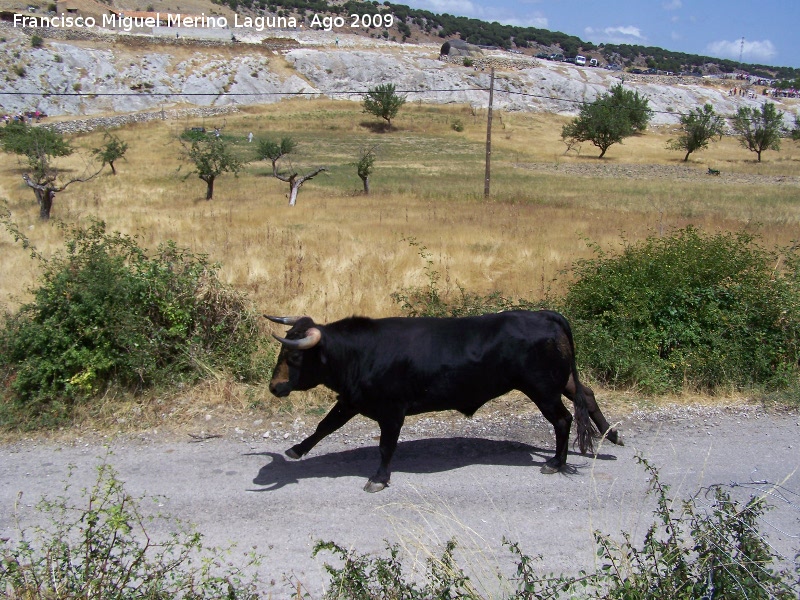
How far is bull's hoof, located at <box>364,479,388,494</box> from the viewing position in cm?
590

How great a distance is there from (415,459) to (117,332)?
13.4ft

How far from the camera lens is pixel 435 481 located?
613 cm

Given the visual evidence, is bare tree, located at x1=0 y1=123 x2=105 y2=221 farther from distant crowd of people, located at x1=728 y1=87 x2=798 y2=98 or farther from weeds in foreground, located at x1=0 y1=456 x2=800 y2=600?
distant crowd of people, located at x1=728 y1=87 x2=798 y2=98

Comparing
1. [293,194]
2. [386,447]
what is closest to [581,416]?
[386,447]

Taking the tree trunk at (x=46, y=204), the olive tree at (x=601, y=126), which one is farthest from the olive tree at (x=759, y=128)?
the tree trunk at (x=46, y=204)

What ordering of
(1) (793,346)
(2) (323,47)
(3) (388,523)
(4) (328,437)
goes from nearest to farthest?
(3) (388,523), (4) (328,437), (1) (793,346), (2) (323,47)

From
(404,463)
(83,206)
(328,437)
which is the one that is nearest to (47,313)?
(328,437)

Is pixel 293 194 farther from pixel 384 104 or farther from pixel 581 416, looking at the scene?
pixel 384 104

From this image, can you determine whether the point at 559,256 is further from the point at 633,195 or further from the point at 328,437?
the point at 633,195

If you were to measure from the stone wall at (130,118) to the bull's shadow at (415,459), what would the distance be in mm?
54940

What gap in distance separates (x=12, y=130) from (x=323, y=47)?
69.7 meters

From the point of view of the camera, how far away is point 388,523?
5340 millimetres

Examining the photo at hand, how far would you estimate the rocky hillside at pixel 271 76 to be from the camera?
7175cm

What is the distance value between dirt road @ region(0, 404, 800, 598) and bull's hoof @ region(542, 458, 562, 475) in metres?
0.08
